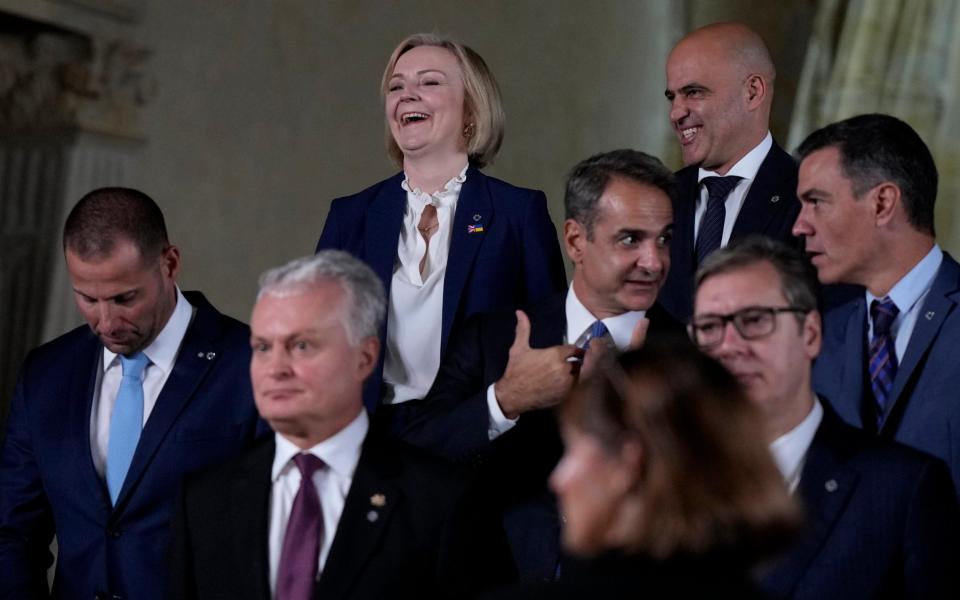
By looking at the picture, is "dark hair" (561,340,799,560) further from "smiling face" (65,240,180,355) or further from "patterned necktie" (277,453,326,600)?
"smiling face" (65,240,180,355)

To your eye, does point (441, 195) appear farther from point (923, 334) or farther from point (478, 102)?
point (923, 334)

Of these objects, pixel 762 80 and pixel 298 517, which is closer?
pixel 298 517

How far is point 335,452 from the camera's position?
11.1 feet

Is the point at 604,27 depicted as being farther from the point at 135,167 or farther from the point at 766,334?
the point at 766,334

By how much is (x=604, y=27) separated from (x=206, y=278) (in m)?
2.66

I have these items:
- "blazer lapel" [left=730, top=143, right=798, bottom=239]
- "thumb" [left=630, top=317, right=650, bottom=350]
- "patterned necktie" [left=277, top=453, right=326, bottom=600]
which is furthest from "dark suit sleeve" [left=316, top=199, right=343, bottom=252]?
"patterned necktie" [left=277, top=453, right=326, bottom=600]

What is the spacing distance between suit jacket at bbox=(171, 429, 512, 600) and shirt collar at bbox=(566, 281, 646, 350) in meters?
0.62

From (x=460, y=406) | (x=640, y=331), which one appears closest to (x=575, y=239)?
(x=640, y=331)

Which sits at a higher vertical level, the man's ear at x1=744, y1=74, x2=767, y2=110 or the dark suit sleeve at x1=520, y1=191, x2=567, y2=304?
the man's ear at x1=744, y1=74, x2=767, y2=110

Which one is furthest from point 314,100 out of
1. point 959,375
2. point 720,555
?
point 720,555

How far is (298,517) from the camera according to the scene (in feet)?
10.9

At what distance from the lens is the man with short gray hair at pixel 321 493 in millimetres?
3312

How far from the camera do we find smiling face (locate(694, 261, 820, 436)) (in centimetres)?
332

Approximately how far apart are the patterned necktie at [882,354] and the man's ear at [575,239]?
2.27 feet
